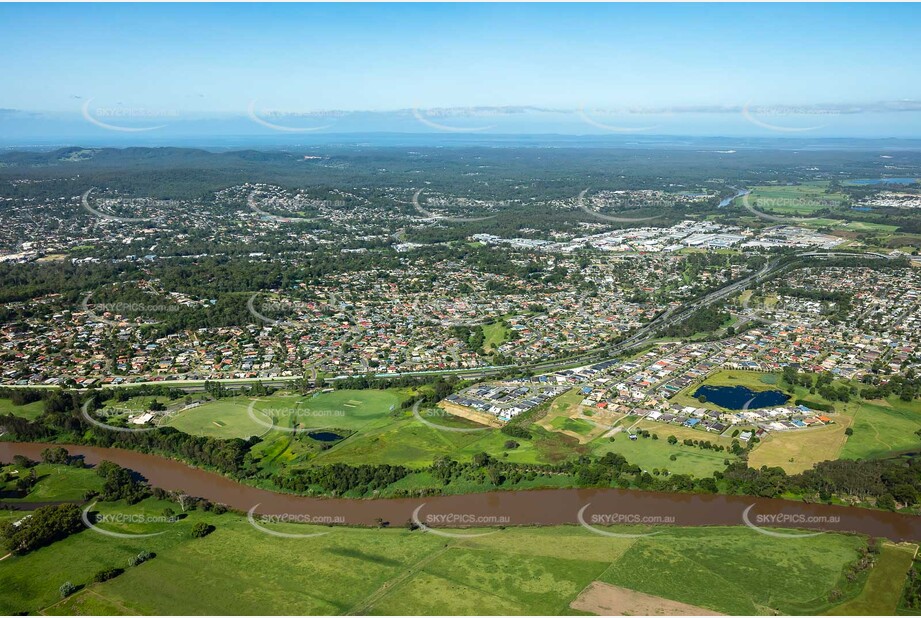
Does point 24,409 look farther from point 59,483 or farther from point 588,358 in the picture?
point 588,358

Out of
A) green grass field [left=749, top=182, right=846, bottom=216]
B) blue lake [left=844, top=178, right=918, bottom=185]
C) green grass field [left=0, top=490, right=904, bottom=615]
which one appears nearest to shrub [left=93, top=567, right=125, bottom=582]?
green grass field [left=0, top=490, right=904, bottom=615]

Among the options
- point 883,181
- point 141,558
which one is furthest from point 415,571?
point 883,181

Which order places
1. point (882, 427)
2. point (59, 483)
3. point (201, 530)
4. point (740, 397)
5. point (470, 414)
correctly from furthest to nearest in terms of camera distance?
point (740, 397), point (470, 414), point (882, 427), point (59, 483), point (201, 530)

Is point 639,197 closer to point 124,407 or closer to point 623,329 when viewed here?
point 623,329

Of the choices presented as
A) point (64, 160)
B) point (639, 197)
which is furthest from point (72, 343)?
point (64, 160)

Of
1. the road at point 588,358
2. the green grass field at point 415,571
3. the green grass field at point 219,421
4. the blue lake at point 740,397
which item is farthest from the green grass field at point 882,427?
the green grass field at point 219,421
